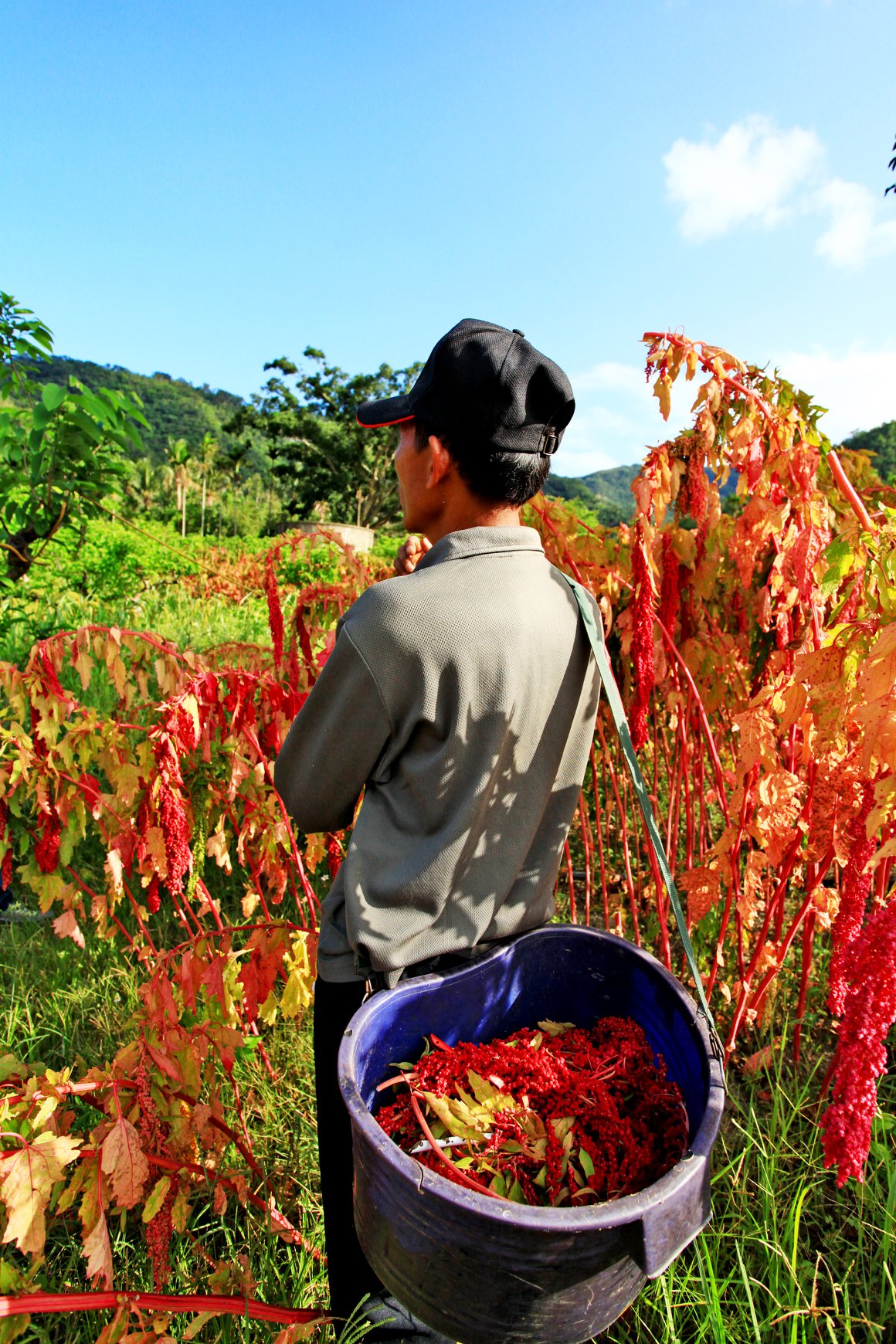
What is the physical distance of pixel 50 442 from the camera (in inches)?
126

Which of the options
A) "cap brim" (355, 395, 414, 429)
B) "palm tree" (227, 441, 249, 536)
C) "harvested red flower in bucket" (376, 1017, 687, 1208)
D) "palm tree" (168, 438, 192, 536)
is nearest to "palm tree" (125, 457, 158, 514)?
"palm tree" (168, 438, 192, 536)

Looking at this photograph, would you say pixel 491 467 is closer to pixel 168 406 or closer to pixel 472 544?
pixel 472 544

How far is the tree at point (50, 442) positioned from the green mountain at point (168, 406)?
224 feet

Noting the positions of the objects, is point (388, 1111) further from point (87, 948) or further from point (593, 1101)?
point (87, 948)

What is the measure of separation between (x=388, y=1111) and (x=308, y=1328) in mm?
604

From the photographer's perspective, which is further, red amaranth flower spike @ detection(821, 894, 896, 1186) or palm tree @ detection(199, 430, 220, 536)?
palm tree @ detection(199, 430, 220, 536)

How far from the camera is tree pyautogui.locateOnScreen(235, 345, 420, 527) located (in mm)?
37938

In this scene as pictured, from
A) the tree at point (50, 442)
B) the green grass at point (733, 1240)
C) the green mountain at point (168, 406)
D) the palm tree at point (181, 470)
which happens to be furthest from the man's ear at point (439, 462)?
the green mountain at point (168, 406)

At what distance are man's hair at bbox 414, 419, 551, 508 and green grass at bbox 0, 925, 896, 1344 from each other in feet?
4.52

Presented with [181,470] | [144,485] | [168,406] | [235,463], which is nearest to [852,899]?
[181,470]

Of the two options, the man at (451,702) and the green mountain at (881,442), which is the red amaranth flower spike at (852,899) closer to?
the man at (451,702)

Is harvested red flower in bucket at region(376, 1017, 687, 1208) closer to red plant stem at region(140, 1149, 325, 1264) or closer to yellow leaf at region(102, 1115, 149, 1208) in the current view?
yellow leaf at region(102, 1115, 149, 1208)

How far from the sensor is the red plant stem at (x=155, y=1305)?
116 centimetres

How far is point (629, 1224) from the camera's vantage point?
0.79 meters
